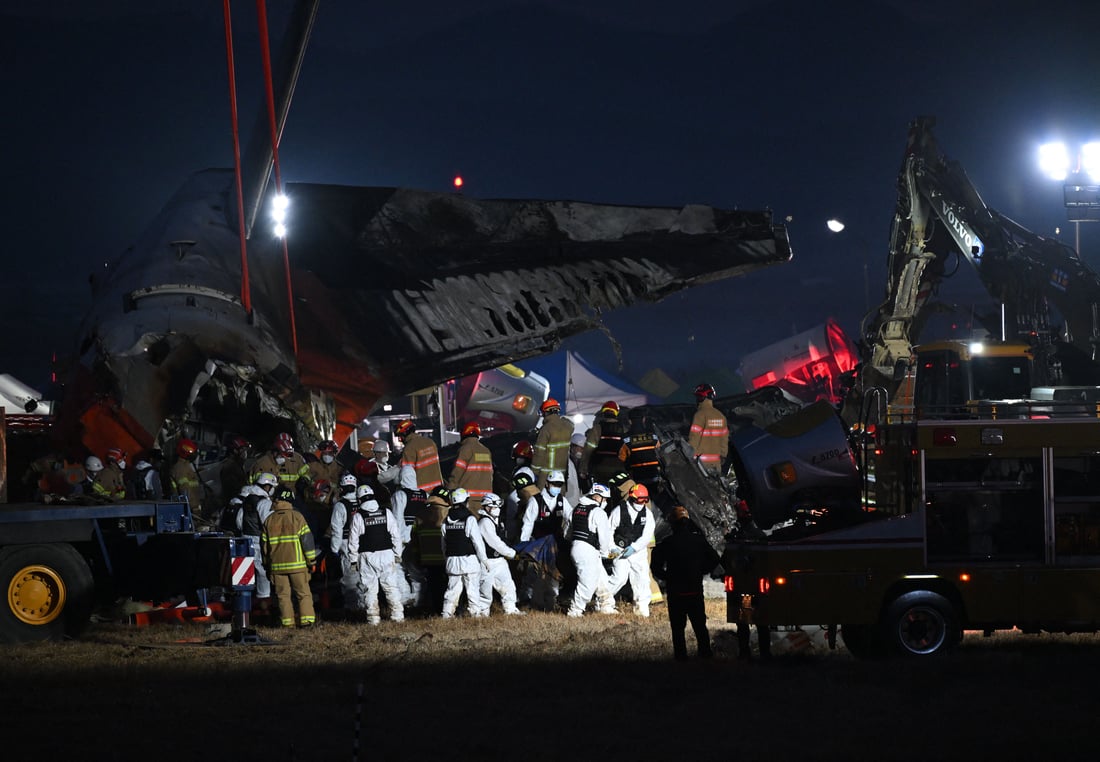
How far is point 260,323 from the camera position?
821 inches

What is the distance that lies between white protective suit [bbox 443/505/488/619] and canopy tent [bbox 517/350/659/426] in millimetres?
27712

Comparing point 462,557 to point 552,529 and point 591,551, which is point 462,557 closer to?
point 591,551

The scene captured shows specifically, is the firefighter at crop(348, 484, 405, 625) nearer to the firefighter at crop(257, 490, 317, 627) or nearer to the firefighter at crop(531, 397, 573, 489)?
the firefighter at crop(257, 490, 317, 627)

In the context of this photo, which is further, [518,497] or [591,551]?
[518,497]

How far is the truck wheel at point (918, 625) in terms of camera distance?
11.3m

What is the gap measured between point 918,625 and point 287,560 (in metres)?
7.95

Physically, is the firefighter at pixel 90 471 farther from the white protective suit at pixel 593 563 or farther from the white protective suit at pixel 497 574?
the white protective suit at pixel 593 563

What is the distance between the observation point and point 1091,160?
117 ft

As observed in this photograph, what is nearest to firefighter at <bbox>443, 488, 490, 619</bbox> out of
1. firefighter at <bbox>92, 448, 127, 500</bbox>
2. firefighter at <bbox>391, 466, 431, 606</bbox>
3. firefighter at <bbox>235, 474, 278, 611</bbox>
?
firefighter at <bbox>391, 466, 431, 606</bbox>

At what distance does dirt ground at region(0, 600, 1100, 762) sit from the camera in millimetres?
8508

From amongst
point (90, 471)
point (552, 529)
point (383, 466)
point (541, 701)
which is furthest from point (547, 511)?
point (541, 701)

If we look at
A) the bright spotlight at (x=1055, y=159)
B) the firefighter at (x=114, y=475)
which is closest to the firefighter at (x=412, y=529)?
the firefighter at (x=114, y=475)

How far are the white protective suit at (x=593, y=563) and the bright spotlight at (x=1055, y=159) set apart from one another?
23.9 metres

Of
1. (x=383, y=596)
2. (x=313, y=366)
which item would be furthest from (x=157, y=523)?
(x=313, y=366)
